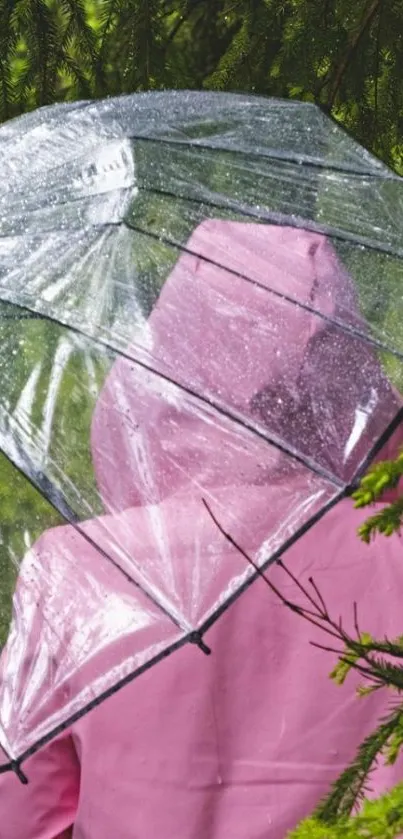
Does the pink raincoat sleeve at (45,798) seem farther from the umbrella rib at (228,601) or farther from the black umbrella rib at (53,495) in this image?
the black umbrella rib at (53,495)

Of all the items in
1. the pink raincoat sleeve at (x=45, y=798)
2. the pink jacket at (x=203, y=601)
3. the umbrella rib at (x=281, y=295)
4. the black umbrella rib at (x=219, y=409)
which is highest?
the umbrella rib at (x=281, y=295)

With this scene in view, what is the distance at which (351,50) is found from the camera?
10.4ft

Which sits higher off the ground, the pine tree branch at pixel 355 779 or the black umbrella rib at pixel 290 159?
the black umbrella rib at pixel 290 159

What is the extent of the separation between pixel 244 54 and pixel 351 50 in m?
0.33

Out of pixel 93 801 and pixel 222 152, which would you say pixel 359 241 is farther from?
pixel 93 801

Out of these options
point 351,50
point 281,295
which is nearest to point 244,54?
point 351,50

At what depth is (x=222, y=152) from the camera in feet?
6.86

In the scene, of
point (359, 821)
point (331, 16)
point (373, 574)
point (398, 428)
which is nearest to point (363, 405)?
point (398, 428)

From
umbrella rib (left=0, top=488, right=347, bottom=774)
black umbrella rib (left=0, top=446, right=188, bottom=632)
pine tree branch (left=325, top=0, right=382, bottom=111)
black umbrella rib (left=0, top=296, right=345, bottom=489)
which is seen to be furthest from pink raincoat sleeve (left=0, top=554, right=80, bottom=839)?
pine tree branch (left=325, top=0, right=382, bottom=111)

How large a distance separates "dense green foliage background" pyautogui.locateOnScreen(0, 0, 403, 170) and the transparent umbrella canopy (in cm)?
127

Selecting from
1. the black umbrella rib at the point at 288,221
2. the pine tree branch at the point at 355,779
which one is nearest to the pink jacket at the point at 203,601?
the black umbrella rib at the point at 288,221

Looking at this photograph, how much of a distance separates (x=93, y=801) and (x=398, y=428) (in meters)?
0.65

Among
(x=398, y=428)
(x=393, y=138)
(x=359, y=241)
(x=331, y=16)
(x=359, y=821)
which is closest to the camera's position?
(x=359, y=821)

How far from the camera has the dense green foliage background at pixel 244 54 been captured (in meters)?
3.17
